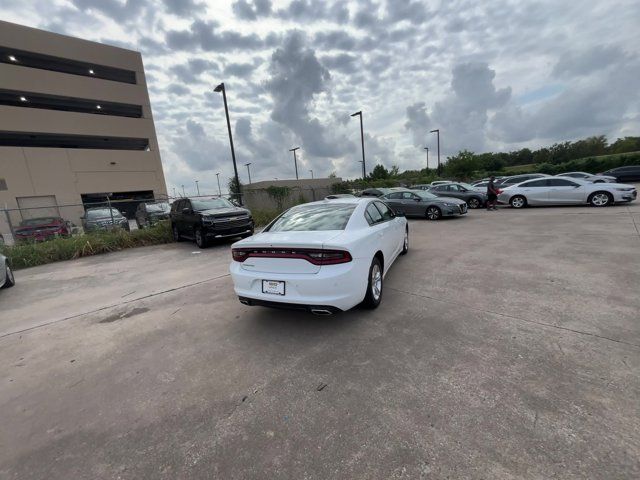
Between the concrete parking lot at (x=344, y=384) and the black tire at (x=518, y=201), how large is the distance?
10559mm

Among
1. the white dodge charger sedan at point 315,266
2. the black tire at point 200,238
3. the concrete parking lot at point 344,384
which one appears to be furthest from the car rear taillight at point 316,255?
the black tire at point 200,238

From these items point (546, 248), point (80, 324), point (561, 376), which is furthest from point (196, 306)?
point (546, 248)

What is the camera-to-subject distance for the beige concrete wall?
22.8m

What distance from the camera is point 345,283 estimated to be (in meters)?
3.24

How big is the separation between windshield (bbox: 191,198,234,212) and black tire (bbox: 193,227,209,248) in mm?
749

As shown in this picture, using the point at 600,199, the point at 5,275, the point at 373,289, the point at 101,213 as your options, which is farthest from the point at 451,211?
the point at 101,213

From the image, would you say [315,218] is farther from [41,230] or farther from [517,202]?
[517,202]

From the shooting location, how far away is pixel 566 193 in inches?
508

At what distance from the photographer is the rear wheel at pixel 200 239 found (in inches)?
360

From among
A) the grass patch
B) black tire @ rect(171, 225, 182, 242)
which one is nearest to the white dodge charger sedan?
black tire @ rect(171, 225, 182, 242)

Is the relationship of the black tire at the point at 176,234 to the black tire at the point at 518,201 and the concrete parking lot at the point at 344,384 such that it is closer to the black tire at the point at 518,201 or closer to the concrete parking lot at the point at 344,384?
the concrete parking lot at the point at 344,384

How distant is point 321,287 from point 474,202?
15098mm

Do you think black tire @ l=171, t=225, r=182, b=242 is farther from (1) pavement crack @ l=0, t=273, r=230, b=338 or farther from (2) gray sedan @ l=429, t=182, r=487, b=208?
(2) gray sedan @ l=429, t=182, r=487, b=208

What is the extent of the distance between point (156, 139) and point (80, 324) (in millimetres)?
31142
